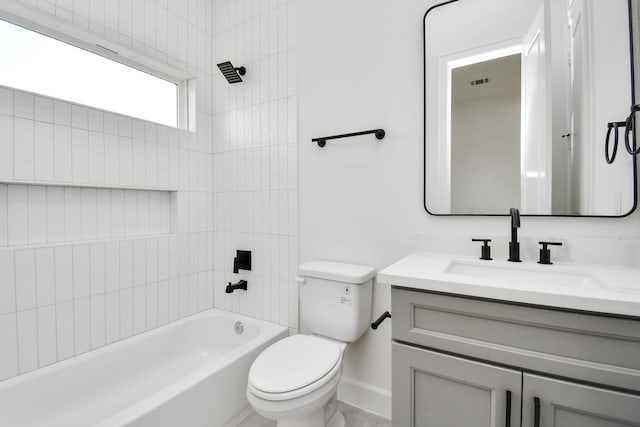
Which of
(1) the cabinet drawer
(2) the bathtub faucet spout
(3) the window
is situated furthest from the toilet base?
(3) the window

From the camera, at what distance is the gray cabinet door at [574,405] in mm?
661

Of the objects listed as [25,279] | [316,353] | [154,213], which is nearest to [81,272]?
[25,279]

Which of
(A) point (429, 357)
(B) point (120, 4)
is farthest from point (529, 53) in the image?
(B) point (120, 4)

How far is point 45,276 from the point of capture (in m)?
1.35

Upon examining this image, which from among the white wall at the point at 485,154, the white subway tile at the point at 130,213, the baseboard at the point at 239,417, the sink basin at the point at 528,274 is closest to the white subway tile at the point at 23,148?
the white subway tile at the point at 130,213

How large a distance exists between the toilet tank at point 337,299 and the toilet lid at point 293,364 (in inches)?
4.3

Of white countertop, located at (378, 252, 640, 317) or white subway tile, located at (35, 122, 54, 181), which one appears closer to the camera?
white countertop, located at (378, 252, 640, 317)

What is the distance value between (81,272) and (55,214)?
0.32 metres

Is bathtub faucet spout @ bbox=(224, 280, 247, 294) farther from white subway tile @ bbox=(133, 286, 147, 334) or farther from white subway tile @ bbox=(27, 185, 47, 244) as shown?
white subway tile @ bbox=(27, 185, 47, 244)

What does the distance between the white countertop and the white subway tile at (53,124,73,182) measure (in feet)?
5.18

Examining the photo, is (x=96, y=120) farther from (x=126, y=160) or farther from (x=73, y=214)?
(x=73, y=214)

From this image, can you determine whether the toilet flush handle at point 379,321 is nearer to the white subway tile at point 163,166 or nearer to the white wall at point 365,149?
the white wall at point 365,149

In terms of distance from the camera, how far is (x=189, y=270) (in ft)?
6.56

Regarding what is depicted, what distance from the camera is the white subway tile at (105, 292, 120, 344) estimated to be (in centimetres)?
157
